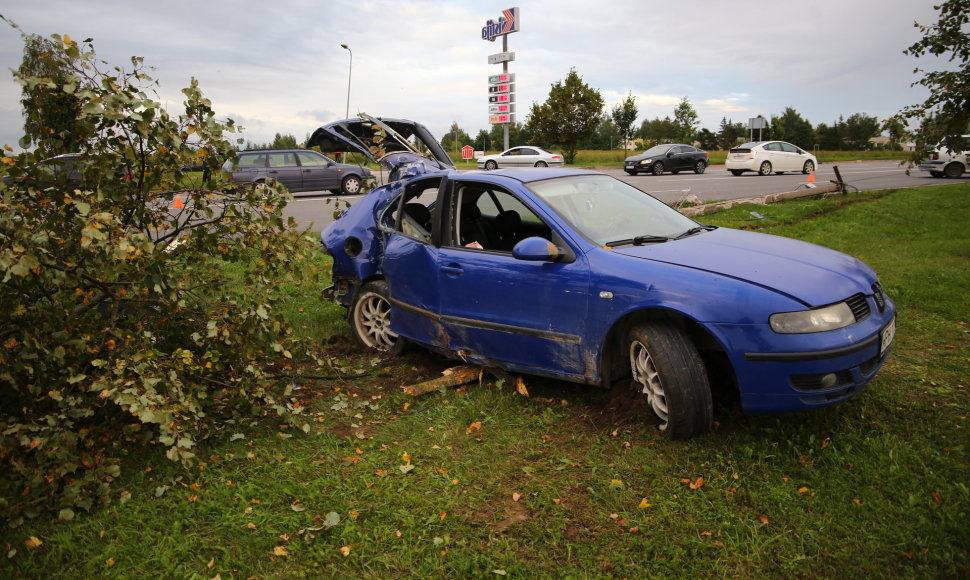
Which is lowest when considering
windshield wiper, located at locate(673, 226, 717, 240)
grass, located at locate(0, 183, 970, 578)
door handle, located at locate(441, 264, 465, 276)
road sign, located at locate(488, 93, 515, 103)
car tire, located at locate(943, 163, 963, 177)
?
grass, located at locate(0, 183, 970, 578)

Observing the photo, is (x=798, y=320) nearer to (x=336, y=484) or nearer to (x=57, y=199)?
(x=336, y=484)

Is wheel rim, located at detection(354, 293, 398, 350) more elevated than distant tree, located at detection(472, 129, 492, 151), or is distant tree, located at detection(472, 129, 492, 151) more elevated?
distant tree, located at detection(472, 129, 492, 151)

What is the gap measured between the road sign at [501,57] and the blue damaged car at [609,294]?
101 feet

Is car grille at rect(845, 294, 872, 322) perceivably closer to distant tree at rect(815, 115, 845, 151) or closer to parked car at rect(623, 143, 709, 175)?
parked car at rect(623, 143, 709, 175)

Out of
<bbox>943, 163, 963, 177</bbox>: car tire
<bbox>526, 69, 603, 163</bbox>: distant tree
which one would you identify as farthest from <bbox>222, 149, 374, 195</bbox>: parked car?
<bbox>526, 69, 603, 163</bbox>: distant tree

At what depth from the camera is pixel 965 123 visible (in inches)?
289

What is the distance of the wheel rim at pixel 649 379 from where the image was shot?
3.79m

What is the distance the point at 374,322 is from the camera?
5.77 meters

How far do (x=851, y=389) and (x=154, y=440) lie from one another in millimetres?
4026

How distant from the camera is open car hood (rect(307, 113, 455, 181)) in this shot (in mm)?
6430

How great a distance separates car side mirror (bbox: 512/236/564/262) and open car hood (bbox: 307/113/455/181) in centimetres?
239

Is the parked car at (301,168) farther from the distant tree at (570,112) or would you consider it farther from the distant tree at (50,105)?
the distant tree at (570,112)

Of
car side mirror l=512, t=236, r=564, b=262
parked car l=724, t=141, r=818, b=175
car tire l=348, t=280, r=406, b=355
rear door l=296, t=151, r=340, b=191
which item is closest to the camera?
car side mirror l=512, t=236, r=564, b=262

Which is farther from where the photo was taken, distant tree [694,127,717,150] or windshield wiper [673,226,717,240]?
distant tree [694,127,717,150]
